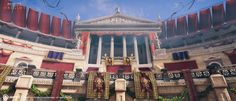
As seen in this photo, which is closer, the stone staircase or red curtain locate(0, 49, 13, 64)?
the stone staircase

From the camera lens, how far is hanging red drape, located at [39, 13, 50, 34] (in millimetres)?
34562

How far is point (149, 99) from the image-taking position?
1408cm

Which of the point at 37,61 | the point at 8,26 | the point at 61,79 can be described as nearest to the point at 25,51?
the point at 37,61

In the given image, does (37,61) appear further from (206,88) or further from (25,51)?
(206,88)

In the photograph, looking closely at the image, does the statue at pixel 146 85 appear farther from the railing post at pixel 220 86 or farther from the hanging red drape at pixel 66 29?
the hanging red drape at pixel 66 29

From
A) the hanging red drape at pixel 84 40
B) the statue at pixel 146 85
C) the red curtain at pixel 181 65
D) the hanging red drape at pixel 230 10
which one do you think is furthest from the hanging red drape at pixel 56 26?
the hanging red drape at pixel 230 10

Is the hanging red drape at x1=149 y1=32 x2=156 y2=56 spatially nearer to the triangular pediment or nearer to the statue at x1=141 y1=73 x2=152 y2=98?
the triangular pediment

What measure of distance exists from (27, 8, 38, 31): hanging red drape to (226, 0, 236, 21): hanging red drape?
1475 inches

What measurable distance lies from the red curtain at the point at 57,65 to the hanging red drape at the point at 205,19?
25828mm

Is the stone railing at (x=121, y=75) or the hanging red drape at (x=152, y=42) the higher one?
the hanging red drape at (x=152, y=42)

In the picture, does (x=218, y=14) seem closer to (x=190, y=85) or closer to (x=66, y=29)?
(x=190, y=85)

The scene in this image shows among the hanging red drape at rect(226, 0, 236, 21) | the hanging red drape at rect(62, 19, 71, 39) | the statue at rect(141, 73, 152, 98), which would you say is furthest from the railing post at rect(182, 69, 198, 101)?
the hanging red drape at rect(62, 19, 71, 39)

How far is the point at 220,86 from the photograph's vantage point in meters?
12.6

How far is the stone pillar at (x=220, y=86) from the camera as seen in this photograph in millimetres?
12242
